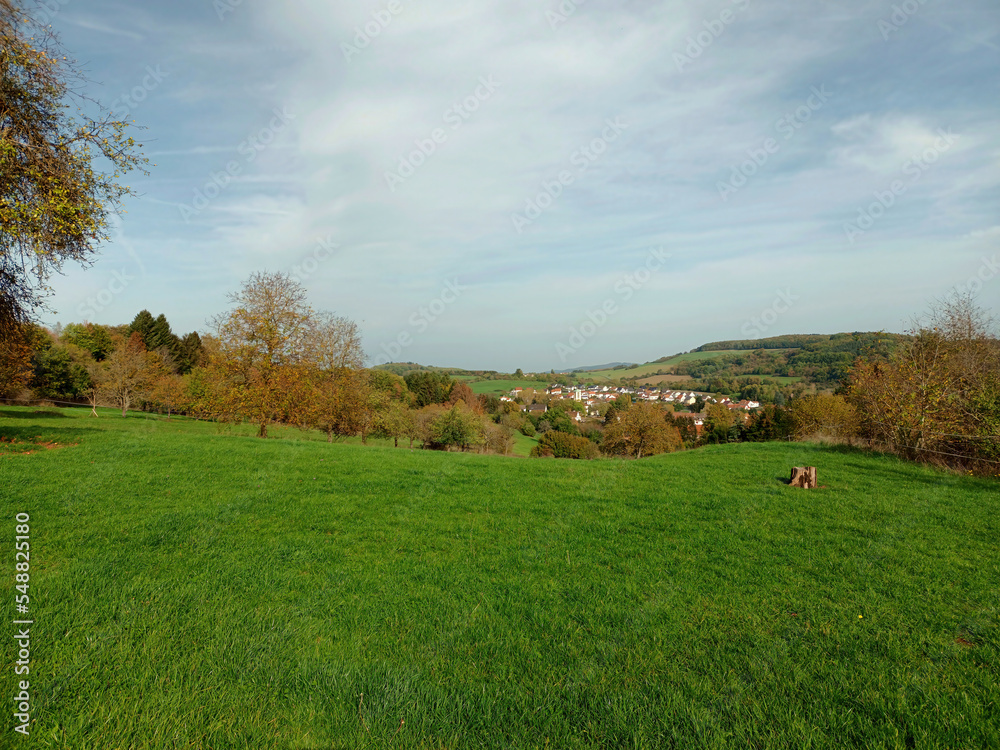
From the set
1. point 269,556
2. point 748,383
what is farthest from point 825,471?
point 748,383

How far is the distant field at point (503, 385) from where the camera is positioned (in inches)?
4099

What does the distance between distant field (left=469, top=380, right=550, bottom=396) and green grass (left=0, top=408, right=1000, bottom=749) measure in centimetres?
9224

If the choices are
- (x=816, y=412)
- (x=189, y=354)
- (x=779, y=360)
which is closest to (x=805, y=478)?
(x=816, y=412)

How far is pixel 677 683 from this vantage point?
136 inches

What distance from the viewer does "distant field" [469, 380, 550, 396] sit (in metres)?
104

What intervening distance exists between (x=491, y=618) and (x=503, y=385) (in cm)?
10870

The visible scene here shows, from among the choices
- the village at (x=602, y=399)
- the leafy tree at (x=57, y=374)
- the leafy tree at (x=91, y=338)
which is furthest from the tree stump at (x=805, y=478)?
the leafy tree at (x=91, y=338)

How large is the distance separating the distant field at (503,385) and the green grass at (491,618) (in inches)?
3631

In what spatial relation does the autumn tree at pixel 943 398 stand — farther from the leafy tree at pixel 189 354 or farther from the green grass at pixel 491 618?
the leafy tree at pixel 189 354

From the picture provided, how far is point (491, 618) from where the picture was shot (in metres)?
4.43

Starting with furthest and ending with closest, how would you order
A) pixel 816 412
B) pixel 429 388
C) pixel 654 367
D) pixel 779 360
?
pixel 654 367 < pixel 779 360 < pixel 429 388 < pixel 816 412

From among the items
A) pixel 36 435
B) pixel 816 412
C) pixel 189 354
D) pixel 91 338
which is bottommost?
pixel 816 412

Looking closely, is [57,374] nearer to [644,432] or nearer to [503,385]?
[644,432]

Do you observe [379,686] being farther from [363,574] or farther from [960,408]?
[960,408]
